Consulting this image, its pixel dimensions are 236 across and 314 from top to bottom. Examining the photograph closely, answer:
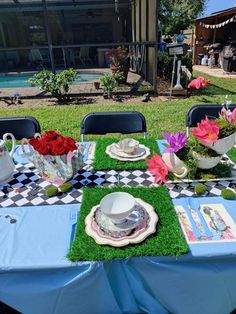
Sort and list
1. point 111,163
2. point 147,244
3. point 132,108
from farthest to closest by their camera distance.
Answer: point 132,108
point 111,163
point 147,244

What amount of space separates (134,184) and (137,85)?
5942 millimetres

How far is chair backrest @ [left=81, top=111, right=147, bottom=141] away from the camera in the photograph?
2.38m

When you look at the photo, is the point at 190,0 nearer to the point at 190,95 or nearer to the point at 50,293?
the point at 190,95

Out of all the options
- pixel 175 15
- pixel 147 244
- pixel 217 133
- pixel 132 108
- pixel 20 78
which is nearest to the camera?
pixel 147 244

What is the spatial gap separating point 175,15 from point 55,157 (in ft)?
52.5

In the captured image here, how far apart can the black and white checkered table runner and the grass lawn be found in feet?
7.61

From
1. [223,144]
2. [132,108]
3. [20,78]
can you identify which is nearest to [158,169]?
[223,144]

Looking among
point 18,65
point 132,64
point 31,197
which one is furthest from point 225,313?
point 18,65

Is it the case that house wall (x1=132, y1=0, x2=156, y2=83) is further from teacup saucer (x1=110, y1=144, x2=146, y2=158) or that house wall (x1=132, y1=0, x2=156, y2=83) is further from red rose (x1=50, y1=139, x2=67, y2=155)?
red rose (x1=50, y1=139, x2=67, y2=155)

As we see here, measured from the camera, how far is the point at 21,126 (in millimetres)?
2287

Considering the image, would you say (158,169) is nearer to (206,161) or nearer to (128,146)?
(206,161)

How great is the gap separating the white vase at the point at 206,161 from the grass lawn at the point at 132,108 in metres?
2.42

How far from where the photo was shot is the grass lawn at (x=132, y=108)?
4152 millimetres

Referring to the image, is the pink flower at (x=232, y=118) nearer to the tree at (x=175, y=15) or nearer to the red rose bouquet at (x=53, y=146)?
the red rose bouquet at (x=53, y=146)
